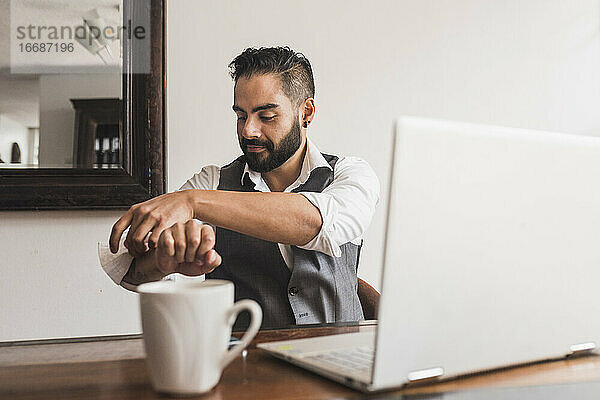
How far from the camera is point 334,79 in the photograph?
224cm

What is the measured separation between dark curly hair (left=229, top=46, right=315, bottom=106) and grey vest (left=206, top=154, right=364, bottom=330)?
543mm

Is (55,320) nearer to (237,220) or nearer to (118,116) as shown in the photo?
(118,116)

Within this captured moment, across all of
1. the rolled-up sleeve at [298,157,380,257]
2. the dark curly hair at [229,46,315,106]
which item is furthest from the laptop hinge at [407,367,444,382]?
the dark curly hair at [229,46,315,106]

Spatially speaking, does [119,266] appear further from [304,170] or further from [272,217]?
[304,170]

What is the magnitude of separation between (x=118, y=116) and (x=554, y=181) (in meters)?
1.59

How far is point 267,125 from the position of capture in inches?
74.9

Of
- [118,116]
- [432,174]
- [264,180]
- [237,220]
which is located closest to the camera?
[432,174]

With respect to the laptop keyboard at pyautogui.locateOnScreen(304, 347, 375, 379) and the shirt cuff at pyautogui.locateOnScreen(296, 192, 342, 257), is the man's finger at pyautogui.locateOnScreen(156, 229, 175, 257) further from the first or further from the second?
the shirt cuff at pyautogui.locateOnScreen(296, 192, 342, 257)

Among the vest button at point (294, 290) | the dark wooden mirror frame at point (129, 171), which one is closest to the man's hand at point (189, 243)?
the vest button at point (294, 290)

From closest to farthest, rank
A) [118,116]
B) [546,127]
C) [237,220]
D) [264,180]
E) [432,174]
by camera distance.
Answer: [432,174]
[237,220]
[264,180]
[118,116]
[546,127]

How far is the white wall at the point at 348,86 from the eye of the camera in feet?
6.72

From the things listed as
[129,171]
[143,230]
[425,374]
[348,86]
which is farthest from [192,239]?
[348,86]

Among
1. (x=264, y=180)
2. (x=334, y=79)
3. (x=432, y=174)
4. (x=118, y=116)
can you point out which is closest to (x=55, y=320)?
(x=118, y=116)

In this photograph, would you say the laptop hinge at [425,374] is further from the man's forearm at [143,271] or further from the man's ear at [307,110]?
the man's ear at [307,110]
